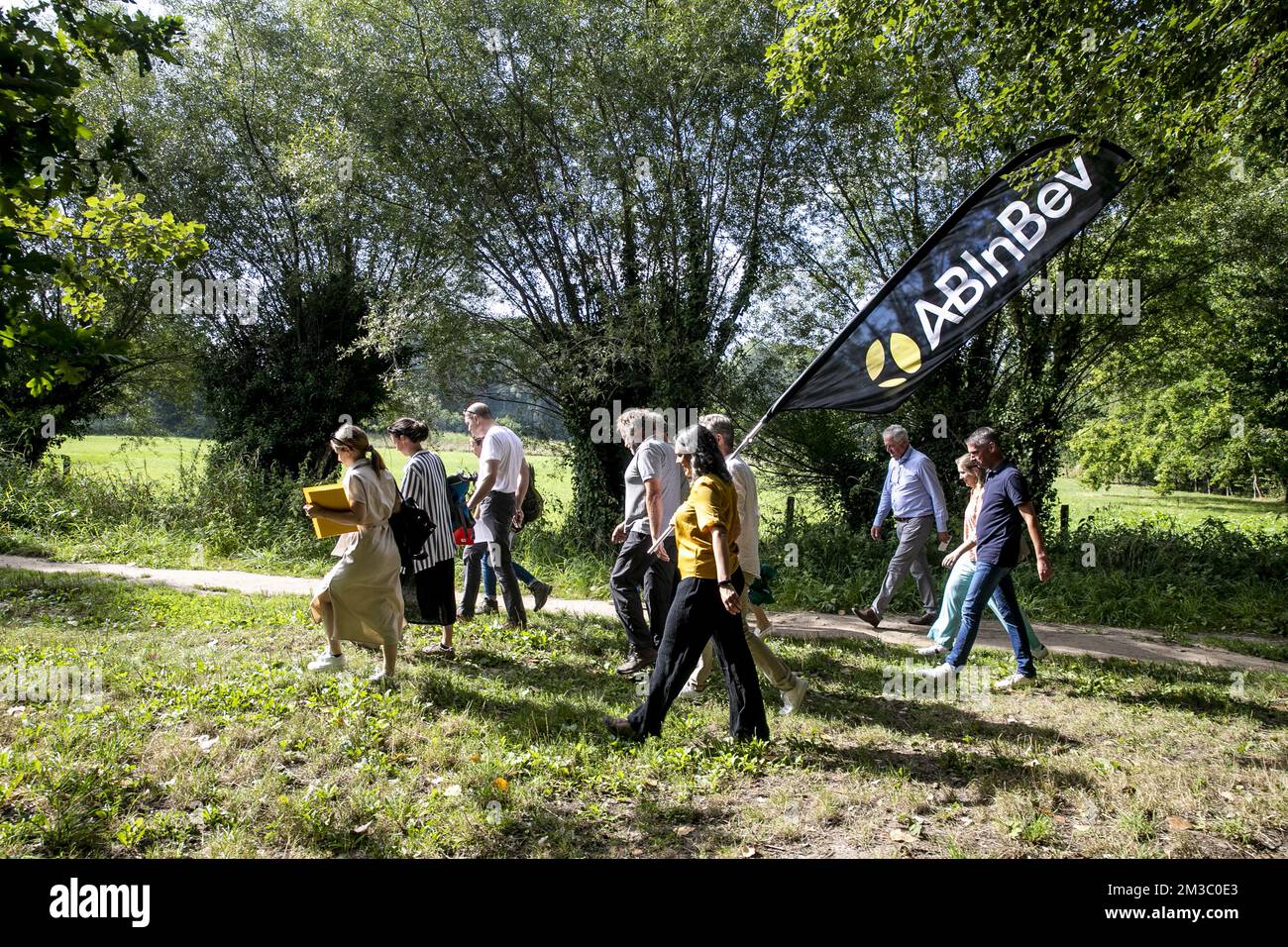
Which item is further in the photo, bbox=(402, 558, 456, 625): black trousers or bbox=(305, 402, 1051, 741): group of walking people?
bbox=(402, 558, 456, 625): black trousers

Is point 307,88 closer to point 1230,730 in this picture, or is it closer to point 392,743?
point 392,743

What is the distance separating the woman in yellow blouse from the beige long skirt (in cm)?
193

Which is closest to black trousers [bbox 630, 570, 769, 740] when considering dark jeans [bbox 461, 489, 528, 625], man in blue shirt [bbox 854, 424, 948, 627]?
dark jeans [bbox 461, 489, 528, 625]

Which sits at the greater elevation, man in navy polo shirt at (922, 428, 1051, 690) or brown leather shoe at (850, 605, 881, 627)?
man in navy polo shirt at (922, 428, 1051, 690)

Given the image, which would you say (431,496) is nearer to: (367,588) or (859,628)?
(367,588)

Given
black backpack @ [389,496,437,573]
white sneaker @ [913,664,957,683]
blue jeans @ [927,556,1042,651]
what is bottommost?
white sneaker @ [913,664,957,683]

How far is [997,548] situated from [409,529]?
4314 millimetres

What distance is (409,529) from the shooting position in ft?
19.4

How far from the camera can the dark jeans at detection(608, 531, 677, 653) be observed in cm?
601

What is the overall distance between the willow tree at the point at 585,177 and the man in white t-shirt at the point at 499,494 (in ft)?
13.6

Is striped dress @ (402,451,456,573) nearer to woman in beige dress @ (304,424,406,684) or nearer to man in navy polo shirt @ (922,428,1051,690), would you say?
woman in beige dress @ (304,424,406,684)

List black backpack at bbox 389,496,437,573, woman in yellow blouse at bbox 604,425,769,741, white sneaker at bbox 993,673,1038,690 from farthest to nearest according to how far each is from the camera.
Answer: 1. white sneaker at bbox 993,673,1038,690
2. black backpack at bbox 389,496,437,573
3. woman in yellow blouse at bbox 604,425,769,741

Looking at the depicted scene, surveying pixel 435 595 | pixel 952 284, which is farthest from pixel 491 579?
pixel 952 284

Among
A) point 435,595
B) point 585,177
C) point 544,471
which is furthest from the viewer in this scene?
point 544,471
